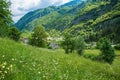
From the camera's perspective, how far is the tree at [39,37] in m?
119

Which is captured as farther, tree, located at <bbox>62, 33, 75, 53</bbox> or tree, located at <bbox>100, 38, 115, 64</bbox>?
tree, located at <bbox>62, 33, 75, 53</bbox>

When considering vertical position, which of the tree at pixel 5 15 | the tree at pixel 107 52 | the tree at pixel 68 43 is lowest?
the tree at pixel 107 52

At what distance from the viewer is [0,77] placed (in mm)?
7062

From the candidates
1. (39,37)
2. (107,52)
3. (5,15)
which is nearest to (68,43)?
(39,37)

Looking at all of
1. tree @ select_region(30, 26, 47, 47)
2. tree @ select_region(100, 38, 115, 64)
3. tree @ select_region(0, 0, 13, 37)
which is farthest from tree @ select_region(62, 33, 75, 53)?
tree @ select_region(0, 0, 13, 37)

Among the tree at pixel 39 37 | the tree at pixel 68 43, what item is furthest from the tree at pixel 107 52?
the tree at pixel 39 37

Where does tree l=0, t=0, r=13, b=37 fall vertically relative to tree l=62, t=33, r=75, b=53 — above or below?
above

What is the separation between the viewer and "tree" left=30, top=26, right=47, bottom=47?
118938mm

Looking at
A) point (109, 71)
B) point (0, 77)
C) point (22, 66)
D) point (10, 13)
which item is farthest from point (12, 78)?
point (10, 13)

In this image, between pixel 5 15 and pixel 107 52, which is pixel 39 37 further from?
pixel 5 15

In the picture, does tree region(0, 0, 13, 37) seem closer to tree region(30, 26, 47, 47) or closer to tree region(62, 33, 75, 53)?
tree region(30, 26, 47, 47)

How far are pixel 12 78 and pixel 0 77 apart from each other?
3.00ft

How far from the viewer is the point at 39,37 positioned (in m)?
121

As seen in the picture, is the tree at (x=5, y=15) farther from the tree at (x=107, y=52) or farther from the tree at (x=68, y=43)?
the tree at (x=68, y=43)
